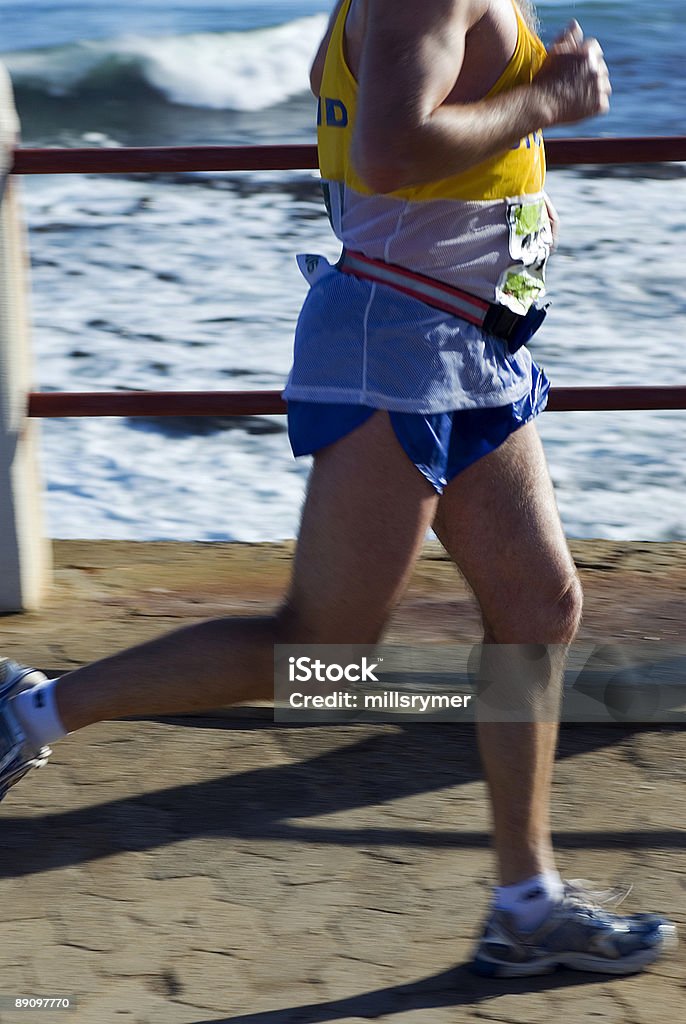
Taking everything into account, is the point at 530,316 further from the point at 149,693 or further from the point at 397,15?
the point at 149,693

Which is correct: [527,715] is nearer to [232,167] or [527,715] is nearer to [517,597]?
[517,597]

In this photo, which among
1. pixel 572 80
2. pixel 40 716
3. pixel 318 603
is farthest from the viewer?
pixel 40 716

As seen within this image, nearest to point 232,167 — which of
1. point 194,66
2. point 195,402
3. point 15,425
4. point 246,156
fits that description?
point 246,156

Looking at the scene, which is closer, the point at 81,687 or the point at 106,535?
the point at 81,687

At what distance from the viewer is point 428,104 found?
5.16 ft

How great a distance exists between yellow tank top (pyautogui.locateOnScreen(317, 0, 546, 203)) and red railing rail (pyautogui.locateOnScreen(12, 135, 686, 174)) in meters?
0.87

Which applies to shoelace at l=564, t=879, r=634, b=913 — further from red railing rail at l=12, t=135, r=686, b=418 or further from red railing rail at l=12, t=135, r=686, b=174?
red railing rail at l=12, t=135, r=686, b=174

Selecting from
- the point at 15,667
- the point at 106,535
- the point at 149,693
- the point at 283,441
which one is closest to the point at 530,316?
the point at 149,693

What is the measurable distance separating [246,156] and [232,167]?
0.13ft

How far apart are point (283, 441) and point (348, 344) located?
3.80 meters

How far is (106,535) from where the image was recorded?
182 inches

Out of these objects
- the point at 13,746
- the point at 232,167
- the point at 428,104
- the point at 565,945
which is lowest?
the point at 565,945

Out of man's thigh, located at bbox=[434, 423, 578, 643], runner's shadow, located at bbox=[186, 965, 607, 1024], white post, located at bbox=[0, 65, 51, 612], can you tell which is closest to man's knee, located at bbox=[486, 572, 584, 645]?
man's thigh, located at bbox=[434, 423, 578, 643]

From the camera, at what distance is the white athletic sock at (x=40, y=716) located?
1918mm
